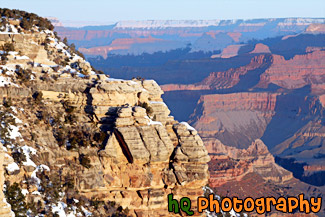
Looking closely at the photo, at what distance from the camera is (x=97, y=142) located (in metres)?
42.8

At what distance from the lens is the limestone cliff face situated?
4141cm

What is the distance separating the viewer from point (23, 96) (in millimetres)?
→ 43188

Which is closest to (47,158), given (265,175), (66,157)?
(66,157)

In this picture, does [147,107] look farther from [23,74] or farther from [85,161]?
[23,74]

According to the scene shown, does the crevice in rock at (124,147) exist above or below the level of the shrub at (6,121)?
below

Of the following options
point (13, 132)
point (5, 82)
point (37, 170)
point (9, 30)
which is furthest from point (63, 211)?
point (9, 30)

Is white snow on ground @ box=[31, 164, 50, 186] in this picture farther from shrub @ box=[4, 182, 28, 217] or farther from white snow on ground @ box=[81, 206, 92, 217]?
white snow on ground @ box=[81, 206, 92, 217]

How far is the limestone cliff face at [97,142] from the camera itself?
136 ft

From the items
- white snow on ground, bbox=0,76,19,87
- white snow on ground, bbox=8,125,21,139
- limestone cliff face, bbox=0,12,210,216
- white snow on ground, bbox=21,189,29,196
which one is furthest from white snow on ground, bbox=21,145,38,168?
white snow on ground, bbox=0,76,19,87

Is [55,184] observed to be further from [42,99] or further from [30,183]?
[42,99]

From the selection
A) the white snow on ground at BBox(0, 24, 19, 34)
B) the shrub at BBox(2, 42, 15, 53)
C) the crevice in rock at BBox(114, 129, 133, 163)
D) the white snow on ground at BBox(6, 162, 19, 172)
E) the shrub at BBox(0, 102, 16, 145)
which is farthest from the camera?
the white snow on ground at BBox(0, 24, 19, 34)

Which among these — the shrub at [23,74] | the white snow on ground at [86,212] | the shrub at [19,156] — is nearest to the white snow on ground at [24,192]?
the shrub at [19,156]

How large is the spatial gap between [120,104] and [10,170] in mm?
7633

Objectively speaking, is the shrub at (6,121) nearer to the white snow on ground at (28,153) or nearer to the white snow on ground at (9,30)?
the white snow on ground at (28,153)
